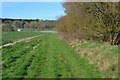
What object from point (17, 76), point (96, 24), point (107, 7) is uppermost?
point (107, 7)

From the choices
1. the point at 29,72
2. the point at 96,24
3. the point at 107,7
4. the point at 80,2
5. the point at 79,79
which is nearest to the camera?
the point at 79,79

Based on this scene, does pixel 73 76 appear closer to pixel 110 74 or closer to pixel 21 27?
pixel 110 74

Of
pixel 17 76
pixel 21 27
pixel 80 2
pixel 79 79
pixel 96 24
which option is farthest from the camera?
pixel 21 27

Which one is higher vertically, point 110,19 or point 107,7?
Result: point 107,7

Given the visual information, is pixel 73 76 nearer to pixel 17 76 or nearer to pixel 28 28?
pixel 17 76

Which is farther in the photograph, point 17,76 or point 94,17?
point 94,17

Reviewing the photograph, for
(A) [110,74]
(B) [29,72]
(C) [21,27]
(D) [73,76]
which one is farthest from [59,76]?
(C) [21,27]

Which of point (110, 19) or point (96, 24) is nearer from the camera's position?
point (110, 19)

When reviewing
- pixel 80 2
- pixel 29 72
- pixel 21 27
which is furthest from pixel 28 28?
pixel 29 72

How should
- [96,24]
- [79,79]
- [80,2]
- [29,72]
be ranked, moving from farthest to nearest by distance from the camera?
[80,2]
[96,24]
[29,72]
[79,79]

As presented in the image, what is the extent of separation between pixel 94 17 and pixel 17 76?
9.01 meters

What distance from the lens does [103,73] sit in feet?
21.1

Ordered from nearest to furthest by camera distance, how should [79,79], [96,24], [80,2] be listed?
[79,79]
[96,24]
[80,2]

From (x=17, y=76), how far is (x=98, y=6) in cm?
850
